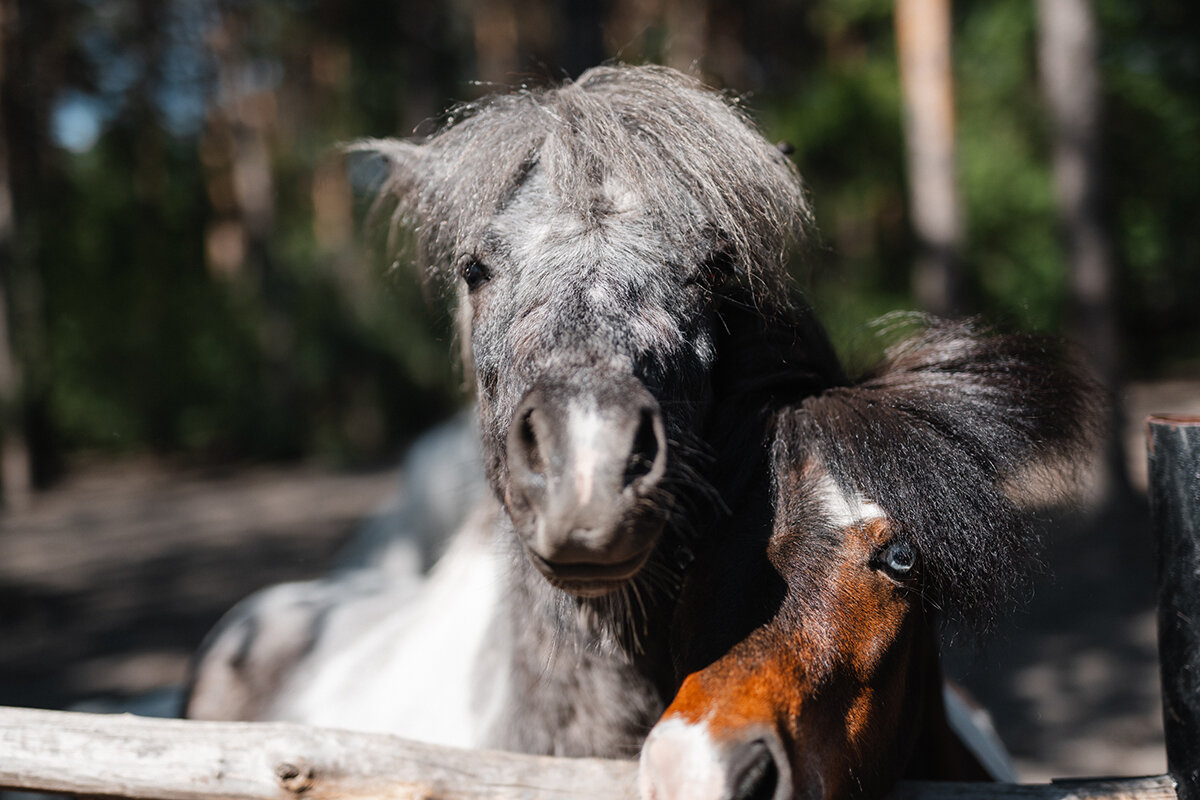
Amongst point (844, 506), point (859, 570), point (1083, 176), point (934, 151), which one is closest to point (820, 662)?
point (859, 570)

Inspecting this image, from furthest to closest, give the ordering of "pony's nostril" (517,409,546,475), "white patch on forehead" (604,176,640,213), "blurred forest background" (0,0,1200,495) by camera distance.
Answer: "blurred forest background" (0,0,1200,495) → "white patch on forehead" (604,176,640,213) → "pony's nostril" (517,409,546,475)

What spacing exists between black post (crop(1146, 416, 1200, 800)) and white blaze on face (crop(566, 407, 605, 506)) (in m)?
1.06

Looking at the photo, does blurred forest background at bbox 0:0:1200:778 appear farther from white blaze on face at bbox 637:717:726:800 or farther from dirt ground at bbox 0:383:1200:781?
white blaze on face at bbox 637:717:726:800

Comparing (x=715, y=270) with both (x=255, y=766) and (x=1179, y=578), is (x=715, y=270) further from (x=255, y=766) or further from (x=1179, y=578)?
(x=255, y=766)

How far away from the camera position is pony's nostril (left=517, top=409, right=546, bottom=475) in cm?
132

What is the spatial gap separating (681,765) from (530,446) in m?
0.52

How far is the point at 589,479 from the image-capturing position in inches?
49.1

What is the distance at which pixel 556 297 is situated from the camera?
155 cm

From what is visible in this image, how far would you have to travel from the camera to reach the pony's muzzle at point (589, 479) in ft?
4.09

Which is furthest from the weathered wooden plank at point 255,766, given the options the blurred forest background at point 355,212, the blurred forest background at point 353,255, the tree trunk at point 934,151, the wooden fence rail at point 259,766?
the blurred forest background at point 355,212

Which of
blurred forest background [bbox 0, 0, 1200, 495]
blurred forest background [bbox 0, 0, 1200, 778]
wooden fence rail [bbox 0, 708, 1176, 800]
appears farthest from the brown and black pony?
blurred forest background [bbox 0, 0, 1200, 495]

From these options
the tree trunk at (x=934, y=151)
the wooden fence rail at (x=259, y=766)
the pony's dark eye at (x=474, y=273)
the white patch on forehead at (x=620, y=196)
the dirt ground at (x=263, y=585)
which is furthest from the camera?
the tree trunk at (x=934, y=151)

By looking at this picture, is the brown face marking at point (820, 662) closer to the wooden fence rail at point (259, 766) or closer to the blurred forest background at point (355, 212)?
the wooden fence rail at point (259, 766)

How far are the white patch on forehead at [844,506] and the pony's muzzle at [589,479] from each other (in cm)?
37
